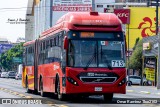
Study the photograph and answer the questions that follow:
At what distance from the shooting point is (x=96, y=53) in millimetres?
24328

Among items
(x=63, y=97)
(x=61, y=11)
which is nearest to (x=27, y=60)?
(x=63, y=97)

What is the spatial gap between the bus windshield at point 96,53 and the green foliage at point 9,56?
15168 cm

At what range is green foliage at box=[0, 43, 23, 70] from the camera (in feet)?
585

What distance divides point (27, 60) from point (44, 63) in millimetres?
7895

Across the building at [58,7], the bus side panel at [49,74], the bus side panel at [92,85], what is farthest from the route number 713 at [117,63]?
the building at [58,7]

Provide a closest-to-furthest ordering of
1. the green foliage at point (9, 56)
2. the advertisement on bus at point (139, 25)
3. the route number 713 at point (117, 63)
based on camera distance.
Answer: the route number 713 at point (117, 63)
the advertisement on bus at point (139, 25)
the green foliage at point (9, 56)

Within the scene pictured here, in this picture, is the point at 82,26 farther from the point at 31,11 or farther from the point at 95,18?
the point at 31,11

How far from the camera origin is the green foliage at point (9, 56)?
585 feet

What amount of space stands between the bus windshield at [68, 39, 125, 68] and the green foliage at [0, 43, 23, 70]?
151680mm

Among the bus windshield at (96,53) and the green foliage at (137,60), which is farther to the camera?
the green foliage at (137,60)

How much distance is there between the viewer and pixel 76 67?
24.2 m

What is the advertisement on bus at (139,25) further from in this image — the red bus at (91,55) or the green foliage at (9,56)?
the red bus at (91,55)

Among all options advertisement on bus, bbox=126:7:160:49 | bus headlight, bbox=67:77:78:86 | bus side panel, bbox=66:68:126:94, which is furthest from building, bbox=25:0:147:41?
bus headlight, bbox=67:77:78:86

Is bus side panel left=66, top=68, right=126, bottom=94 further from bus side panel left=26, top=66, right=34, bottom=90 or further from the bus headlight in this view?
bus side panel left=26, top=66, right=34, bottom=90
